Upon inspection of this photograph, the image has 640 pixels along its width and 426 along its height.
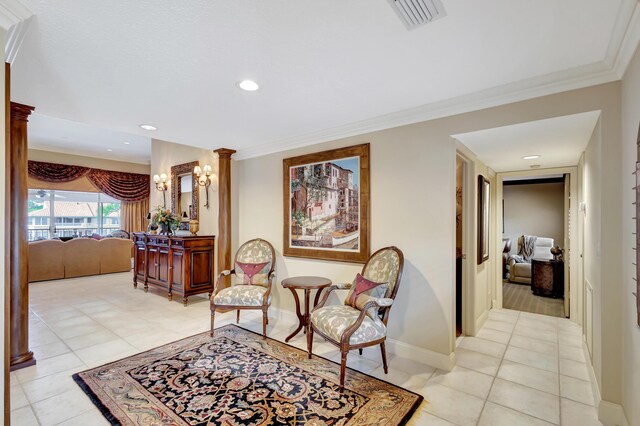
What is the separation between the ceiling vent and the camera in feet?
4.79

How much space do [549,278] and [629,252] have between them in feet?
14.0

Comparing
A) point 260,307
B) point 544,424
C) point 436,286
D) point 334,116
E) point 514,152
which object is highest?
point 334,116

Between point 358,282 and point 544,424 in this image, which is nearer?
point 544,424

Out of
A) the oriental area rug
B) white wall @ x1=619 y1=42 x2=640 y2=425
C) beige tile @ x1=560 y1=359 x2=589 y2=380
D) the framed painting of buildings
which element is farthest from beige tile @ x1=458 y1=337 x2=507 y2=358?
the framed painting of buildings

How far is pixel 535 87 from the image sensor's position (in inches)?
89.0

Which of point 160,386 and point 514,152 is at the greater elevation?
point 514,152

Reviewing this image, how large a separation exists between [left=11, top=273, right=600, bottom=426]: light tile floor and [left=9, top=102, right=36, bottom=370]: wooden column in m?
0.21

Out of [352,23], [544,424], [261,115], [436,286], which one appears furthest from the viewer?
[261,115]

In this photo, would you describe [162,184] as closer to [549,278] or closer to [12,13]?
[12,13]

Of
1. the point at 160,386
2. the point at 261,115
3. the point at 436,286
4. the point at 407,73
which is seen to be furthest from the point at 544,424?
the point at 261,115

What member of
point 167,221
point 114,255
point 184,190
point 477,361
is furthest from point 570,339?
point 114,255

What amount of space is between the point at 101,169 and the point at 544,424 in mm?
9733

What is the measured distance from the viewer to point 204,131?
3641 millimetres

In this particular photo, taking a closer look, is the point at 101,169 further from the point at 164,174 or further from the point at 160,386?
the point at 160,386
